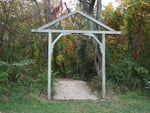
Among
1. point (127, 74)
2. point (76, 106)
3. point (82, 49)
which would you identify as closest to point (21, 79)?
point (76, 106)

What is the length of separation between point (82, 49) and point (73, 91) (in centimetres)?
400

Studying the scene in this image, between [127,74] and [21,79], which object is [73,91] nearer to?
[21,79]

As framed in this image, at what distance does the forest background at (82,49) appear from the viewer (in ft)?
42.2

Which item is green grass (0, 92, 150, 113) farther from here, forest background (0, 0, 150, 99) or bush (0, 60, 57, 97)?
forest background (0, 0, 150, 99)

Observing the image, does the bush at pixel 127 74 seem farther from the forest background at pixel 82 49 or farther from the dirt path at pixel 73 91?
the dirt path at pixel 73 91

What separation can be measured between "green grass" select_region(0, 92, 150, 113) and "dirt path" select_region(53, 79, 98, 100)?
0.87m

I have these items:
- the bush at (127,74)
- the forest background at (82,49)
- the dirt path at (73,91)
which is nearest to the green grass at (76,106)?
the dirt path at (73,91)

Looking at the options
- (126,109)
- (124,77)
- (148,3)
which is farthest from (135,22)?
(126,109)

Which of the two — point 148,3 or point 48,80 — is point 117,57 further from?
point 48,80

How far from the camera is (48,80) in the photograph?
40.7 feet

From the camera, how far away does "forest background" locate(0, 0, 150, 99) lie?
12.9 metres

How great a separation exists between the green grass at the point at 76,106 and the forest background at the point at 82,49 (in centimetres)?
106

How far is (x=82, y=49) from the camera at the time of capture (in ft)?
56.1

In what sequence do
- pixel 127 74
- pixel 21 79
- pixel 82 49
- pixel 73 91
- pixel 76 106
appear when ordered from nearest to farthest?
pixel 76 106 → pixel 21 79 → pixel 73 91 → pixel 127 74 → pixel 82 49
